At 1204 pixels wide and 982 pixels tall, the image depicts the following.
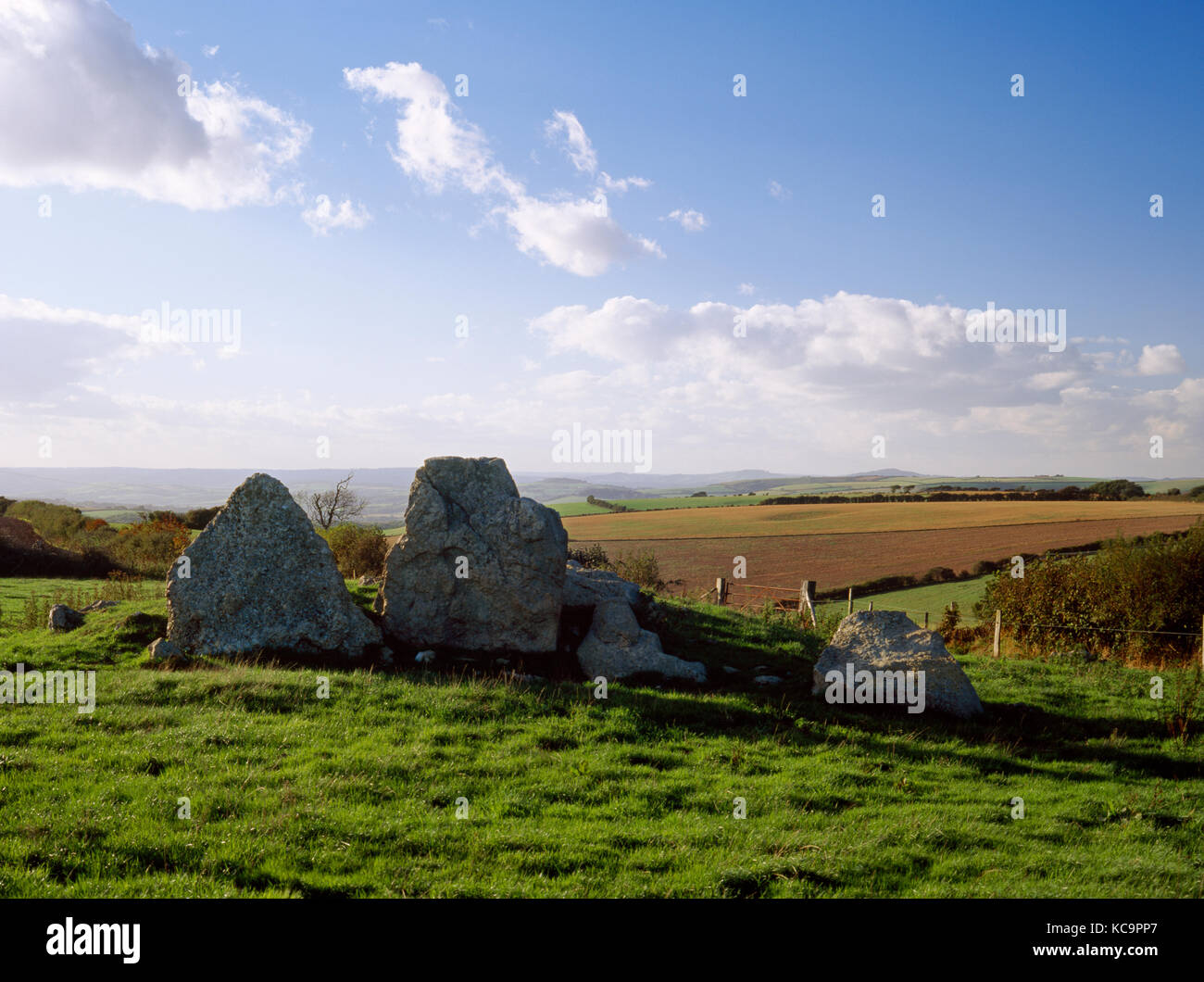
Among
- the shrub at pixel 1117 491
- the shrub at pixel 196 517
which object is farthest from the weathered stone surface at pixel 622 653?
the shrub at pixel 1117 491

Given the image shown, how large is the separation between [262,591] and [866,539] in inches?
2475

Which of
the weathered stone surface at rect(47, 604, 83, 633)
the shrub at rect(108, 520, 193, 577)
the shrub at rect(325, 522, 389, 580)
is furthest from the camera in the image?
the shrub at rect(108, 520, 193, 577)

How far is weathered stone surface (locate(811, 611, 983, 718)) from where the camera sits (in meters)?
14.8

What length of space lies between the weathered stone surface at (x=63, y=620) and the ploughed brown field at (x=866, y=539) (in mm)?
27122

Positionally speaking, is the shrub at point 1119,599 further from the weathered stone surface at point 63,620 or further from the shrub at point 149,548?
the shrub at point 149,548

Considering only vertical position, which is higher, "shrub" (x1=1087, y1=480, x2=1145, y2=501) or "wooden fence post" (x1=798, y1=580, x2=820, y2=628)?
"shrub" (x1=1087, y1=480, x2=1145, y2=501)

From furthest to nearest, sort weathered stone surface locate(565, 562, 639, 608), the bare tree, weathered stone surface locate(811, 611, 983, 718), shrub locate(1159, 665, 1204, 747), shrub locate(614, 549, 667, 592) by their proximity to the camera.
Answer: the bare tree
shrub locate(614, 549, 667, 592)
weathered stone surface locate(565, 562, 639, 608)
weathered stone surface locate(811, 611, 983, 718)
shrub locate(1159, 665, 1204, 747)

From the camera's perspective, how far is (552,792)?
916 centimetres

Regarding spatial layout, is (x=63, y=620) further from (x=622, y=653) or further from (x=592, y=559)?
(x=592, y=559)

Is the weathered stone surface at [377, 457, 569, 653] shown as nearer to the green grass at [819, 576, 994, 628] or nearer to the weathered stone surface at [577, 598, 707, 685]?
the weathered stone surface at [577, 598, 707, 685]

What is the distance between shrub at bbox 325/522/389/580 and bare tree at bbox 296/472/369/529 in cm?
946

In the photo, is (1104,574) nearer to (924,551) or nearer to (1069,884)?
(1069,884)

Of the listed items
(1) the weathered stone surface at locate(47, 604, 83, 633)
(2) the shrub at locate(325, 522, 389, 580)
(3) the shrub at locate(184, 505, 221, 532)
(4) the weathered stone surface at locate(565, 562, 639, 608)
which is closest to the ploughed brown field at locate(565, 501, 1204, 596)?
(2) the shrub at locate(325, 522, 389, 580)

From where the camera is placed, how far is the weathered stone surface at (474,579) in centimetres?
1641
